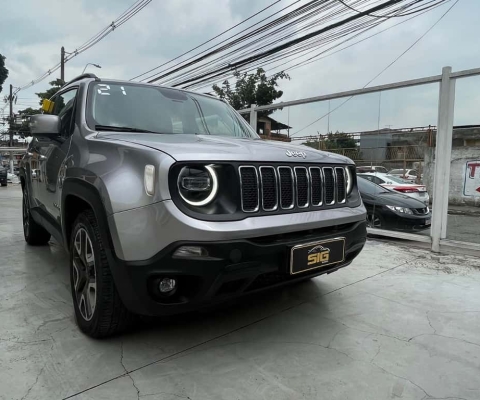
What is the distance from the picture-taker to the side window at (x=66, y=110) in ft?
9.93

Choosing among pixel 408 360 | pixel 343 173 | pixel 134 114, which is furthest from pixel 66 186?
pixel 408 360

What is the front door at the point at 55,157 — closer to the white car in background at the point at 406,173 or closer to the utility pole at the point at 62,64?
the white car in background at the point at 406,173

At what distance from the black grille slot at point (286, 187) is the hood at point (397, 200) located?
4151mm

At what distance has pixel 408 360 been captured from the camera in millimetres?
2271

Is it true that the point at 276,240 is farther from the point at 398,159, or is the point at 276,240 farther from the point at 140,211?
the point at 398,159

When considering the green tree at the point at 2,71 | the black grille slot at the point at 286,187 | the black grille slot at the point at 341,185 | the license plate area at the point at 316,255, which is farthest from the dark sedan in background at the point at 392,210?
the green tree at the point at 2,71

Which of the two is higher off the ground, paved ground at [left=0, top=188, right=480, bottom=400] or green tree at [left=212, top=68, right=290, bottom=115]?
green tree at [left=212, top=68, right=290, bottom=115]

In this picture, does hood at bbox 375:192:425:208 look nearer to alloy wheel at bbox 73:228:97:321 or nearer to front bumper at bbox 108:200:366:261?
front bumper at bbox 108:200:366:261

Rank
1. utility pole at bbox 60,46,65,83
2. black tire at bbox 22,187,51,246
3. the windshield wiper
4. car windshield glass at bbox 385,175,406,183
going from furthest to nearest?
utility pole at bbox 60,46,65,83, car windshield glass at bbox 385,175,406,183, black tire at bbox 22,187,51,246, the windshield wiper

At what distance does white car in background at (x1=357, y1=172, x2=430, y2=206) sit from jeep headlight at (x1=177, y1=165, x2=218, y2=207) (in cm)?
450

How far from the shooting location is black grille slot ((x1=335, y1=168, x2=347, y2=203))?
8.98 ft

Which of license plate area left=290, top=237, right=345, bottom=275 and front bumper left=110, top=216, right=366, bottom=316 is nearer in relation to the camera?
front bumper left=110, top=216, right=366, bottom=316

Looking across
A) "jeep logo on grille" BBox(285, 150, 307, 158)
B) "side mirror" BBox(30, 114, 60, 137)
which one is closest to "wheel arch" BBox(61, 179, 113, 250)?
"side mirror" BBox(30, 114, 60, 137)

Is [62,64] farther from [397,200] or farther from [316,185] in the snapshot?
[316,185]
